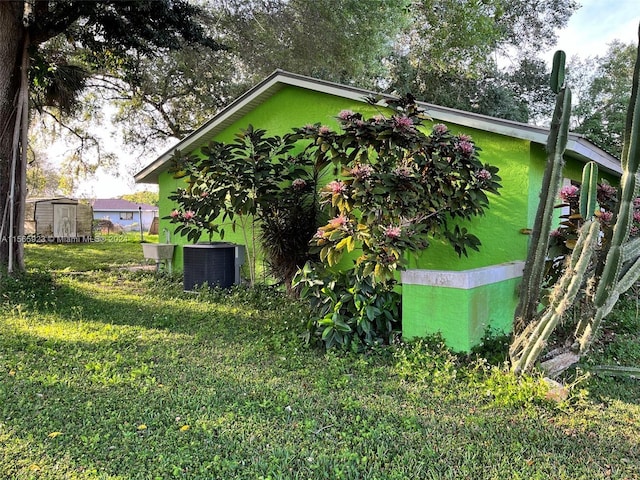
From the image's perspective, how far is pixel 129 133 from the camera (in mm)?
17906

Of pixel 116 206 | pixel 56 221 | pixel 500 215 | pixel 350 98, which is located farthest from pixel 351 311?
pixel 116 206

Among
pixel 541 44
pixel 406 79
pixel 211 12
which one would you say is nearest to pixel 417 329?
pixel 211 12

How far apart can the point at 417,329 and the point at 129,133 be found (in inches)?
667

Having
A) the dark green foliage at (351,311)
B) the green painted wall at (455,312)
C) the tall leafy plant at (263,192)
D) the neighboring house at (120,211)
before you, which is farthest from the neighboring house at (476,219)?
the neighboring house at (120,211)

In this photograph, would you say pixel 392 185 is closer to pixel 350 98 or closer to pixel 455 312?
pixel 455 312

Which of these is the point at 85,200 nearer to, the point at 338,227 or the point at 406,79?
the point at 406,79

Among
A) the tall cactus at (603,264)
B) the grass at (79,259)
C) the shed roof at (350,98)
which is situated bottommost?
the grass at (79,259)

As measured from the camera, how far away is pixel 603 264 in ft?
12.2

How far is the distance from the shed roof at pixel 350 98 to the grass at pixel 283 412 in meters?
2.39

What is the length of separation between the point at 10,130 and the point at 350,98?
6.81 meters

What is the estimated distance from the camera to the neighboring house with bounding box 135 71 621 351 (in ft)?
14.3

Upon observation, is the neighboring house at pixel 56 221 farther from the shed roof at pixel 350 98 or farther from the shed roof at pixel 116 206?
the shed roof at pixel 116 206

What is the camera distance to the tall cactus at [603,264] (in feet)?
10.7

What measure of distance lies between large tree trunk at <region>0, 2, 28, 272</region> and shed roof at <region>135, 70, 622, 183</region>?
2567mm
